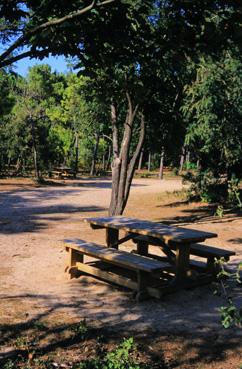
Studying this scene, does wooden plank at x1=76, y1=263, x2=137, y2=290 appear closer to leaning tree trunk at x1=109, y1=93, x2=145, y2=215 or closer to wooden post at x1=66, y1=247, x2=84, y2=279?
wooden post at x1=66, y1=247, x2=84, y2=279

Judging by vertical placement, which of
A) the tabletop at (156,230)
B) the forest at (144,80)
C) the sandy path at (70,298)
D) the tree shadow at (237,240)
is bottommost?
the sandy path at (70,298)

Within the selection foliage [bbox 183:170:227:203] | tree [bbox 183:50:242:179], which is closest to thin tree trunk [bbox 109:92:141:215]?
tree [bbox 183:50:242:179]

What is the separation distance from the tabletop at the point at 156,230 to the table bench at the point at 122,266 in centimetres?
38

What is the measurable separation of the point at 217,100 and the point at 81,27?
10734mm

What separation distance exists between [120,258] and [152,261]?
0.46 m

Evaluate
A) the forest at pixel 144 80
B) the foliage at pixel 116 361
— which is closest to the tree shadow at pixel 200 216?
the forest at pixel 144 80

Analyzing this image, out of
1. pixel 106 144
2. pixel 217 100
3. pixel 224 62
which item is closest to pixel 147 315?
pixel 217 100

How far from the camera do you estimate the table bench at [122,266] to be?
646 cm

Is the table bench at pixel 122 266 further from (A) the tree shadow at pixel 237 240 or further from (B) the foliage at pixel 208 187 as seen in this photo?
(B) the foliage at pixel 208 187

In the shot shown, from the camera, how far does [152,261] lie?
6688 mm

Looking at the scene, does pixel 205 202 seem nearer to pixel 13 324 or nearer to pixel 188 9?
pixel 13 324

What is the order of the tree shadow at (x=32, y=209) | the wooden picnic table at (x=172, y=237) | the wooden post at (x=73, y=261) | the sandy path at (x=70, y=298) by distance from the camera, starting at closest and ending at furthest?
the sandy path at (x=70, y=298) → the wooden picnic table at (x=172, y=237) → the wooden post at (x=73, y=261) → the tree shadow at (x=32, y=209)

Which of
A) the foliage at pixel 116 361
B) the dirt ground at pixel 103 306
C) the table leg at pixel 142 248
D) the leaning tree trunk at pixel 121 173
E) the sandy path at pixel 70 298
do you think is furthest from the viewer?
the leaning tree trunk at pixel 121 173

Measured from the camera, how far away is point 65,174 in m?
36.3
